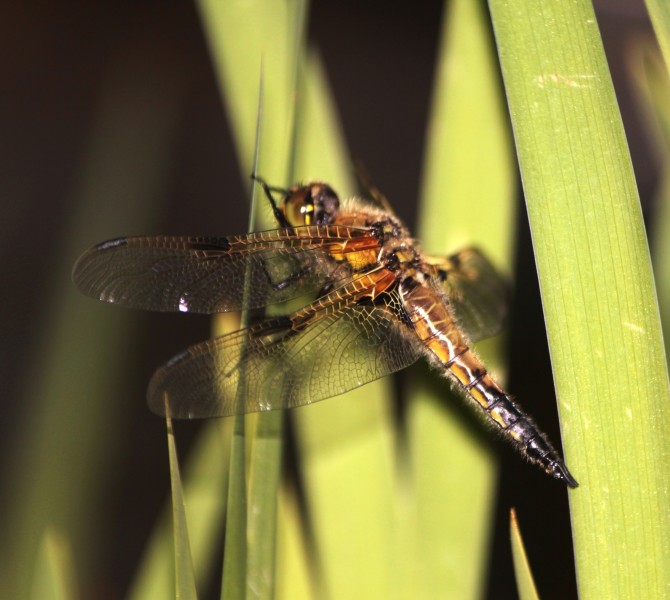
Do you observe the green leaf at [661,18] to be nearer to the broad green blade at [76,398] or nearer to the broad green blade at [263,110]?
the broad green blade at [263,110]

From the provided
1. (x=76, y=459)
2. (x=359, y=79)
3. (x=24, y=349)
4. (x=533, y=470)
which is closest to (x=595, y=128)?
(x=76, y=459)

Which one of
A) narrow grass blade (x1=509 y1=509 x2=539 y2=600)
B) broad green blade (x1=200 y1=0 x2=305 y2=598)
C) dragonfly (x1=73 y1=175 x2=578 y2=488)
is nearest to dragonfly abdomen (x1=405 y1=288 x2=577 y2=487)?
dragonfly (x1=73 y1=175 x2=578 y2=488)

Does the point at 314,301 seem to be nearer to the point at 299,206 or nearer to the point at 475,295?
the point at 299,206

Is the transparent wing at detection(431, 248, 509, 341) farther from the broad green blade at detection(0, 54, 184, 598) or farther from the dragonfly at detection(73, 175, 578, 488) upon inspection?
the broad green blade at detection(0, 54, 184, 598)

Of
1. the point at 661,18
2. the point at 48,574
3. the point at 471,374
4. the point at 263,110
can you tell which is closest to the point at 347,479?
the point at 471,374

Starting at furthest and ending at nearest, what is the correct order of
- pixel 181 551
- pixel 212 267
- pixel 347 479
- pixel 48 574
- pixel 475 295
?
1. pixel 475 295
2. pixel 212 267
3. pixel 347 479
4. pixel 48 574
5. pixel 181 551

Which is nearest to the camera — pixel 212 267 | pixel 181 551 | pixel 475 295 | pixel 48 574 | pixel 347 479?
pixel 181 551

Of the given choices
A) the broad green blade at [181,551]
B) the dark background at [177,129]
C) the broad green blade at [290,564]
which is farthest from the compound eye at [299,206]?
the dark background at [177,129]
